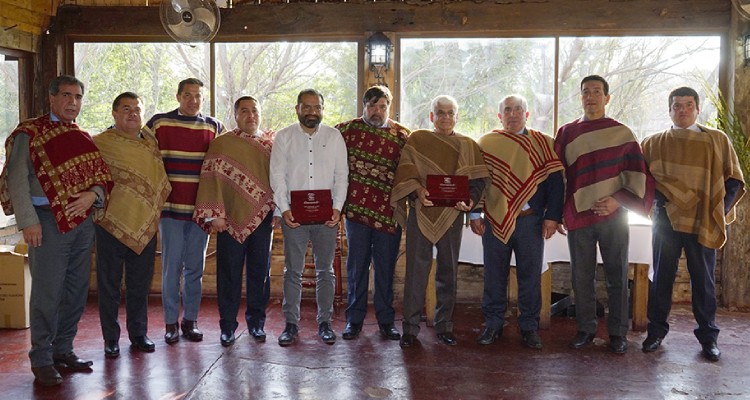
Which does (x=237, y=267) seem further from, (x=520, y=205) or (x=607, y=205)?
(x=607, y=205)

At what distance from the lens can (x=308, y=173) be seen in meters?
3.90

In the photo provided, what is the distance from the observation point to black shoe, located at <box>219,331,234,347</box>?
3965 millimetres

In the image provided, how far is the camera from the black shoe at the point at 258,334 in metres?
4.05

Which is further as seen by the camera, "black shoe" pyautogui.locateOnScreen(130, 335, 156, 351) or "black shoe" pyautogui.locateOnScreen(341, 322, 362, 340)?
"black shoe" pyautogui.locateOnScreen(341, 322, 362, 340)

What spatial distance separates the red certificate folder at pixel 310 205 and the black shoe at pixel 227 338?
34.0 inches

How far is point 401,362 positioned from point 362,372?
0.28 m

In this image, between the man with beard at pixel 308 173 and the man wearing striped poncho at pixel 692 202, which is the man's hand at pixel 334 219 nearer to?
the man with beard at pixel 308 173

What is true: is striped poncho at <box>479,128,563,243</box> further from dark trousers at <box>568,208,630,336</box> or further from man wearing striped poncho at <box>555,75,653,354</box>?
dark trousers at <box>568,208,630,336</box>

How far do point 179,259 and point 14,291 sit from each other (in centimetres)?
136

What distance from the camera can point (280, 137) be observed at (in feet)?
12.8

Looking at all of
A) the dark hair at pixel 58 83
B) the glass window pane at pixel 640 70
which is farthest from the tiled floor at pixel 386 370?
the glass window pane at pixel 640 70

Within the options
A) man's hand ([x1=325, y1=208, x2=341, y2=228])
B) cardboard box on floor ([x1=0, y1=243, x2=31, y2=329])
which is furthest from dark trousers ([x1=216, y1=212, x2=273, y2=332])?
cardboard box on floor ([x1=0, y1=243, x2=31, y2=329])

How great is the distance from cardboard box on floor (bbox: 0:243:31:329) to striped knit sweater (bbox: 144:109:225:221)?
127 centimetres

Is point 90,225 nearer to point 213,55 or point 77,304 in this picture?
point 77,304
